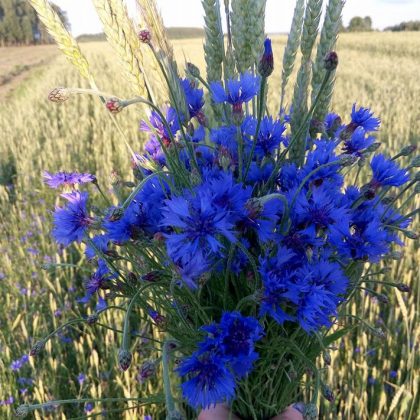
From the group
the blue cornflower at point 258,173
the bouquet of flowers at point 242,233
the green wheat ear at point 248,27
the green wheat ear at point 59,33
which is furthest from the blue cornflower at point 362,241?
the green wheat ear at point 59,33

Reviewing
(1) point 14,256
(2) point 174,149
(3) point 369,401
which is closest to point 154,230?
(2) point 174,149

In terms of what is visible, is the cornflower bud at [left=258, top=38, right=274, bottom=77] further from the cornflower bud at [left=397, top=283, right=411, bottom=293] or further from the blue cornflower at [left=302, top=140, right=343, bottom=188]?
the cornflower bud at [left=397, top=283, right=411, bottom=293]

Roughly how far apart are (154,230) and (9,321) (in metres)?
1.23

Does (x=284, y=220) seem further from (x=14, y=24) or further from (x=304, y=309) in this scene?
(x=14, y=24)

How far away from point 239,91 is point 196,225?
23 centimetres

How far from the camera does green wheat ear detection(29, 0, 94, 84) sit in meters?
0.50

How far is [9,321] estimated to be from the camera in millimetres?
1535

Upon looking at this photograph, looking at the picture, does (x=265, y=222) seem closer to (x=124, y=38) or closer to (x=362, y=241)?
(x=362, y=241)

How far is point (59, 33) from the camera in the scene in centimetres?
50

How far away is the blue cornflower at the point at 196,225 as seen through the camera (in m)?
0.42

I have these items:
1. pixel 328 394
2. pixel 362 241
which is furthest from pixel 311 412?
pixel 362 241

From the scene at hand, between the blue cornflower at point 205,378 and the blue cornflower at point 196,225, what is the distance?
11cm

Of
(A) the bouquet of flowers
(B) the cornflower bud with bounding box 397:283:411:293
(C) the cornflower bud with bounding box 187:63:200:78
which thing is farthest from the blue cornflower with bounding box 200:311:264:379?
(C) the cornflower bud with bounding box 187:63:200:78

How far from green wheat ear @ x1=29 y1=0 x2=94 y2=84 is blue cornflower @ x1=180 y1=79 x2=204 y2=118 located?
15 centimetres
